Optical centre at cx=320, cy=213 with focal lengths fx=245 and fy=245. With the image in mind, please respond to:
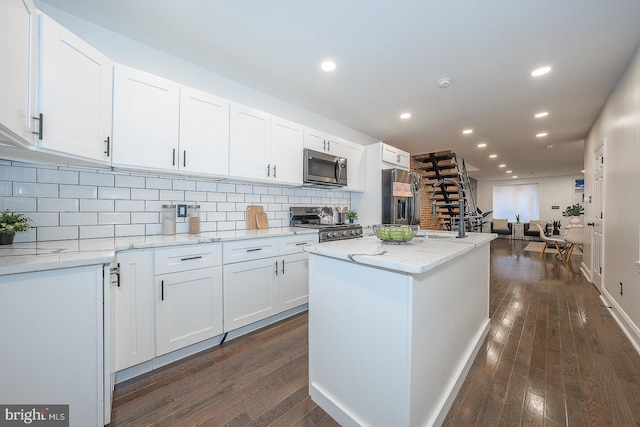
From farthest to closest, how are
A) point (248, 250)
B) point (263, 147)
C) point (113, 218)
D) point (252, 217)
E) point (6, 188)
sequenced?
point (252, 217)
point (263, 147)
point (248, 250)
point (113, 218)
point (6, 188)

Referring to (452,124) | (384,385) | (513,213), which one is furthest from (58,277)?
(513,213)

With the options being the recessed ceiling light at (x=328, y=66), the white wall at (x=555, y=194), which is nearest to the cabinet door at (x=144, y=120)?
the recessed ceiling light at (x=328, y=66)

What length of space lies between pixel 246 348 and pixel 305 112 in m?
3.09

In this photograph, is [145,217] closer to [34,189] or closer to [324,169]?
[34,189]

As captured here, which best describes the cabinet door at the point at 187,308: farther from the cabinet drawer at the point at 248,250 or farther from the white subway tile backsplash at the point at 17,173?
the white subway tile backsplash at the point at 17,173

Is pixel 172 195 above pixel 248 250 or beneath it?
above

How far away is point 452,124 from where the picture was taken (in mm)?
4070

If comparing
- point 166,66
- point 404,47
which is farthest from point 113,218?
point 404,47

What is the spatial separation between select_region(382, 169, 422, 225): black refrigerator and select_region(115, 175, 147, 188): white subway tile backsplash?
3.22 meters

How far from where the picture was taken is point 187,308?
193 cm

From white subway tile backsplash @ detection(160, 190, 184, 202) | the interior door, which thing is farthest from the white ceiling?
white subway tile backsplash @ detection(160, 190, 184, 202)

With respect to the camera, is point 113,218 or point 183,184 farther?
point 183,184

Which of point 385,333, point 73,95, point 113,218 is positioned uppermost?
point 73,95

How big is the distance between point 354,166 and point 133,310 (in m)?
3.24
